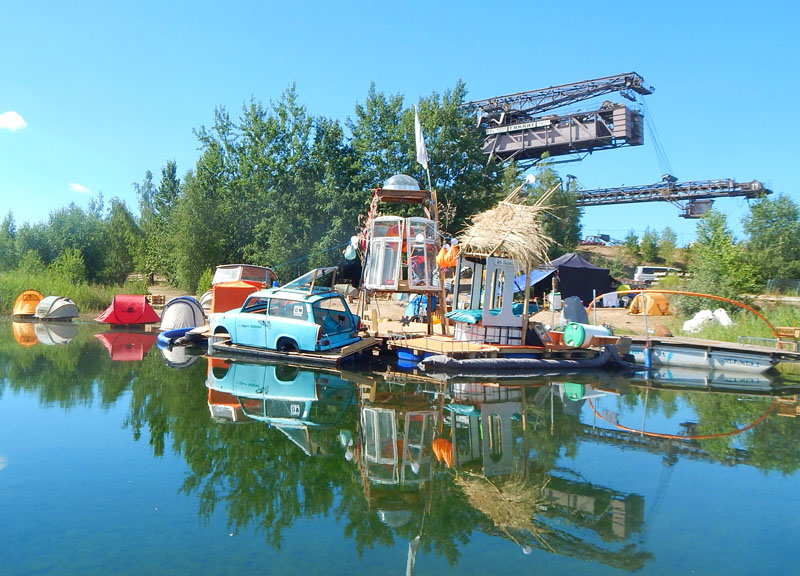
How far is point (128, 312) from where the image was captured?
2192 centimetres

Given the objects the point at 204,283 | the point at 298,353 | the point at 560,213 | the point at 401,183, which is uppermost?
the point at 560,213

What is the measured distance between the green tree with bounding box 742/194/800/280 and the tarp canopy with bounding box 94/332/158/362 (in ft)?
88.4

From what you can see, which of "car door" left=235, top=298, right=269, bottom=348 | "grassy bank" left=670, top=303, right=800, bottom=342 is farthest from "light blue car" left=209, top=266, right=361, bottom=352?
"grassy bank" left=670, top=303, right=800, bottom=342

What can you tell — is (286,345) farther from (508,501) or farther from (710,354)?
(710,354)

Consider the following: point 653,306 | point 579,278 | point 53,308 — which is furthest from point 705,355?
point 53,308

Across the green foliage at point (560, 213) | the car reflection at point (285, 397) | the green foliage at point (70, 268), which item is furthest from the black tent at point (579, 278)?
the green foliage at point (70, 268)

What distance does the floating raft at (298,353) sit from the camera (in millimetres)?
Result: 13758

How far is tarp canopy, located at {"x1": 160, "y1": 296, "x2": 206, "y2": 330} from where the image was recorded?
60.7ft

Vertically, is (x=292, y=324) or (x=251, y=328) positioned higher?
(x=292, y=324)

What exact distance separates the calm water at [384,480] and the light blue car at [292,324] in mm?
2520

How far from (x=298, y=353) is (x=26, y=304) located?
17844 mm

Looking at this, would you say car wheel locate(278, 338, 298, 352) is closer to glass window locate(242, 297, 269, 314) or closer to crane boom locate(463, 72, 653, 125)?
glass window locate(242, 297, 269, 314)

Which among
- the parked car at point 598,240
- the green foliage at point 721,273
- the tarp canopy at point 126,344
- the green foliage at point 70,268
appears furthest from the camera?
the parked car at point 598,240

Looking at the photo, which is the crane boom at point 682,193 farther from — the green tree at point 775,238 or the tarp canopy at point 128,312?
the tarp canopy at point 128,312
